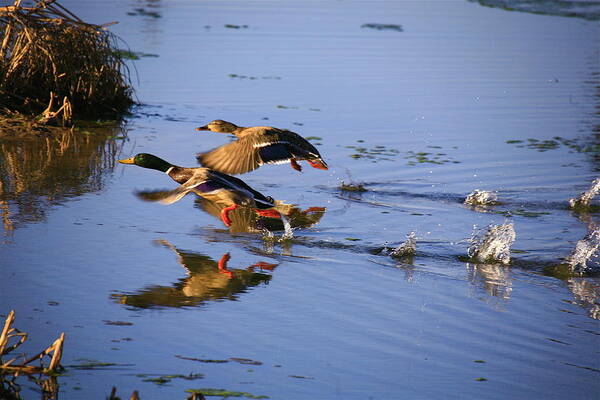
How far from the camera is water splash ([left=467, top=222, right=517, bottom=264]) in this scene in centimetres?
Answer: 665

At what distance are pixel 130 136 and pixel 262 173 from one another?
1875 mm

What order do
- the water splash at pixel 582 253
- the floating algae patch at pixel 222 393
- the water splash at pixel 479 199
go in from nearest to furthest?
the floating algae patch at pixel 222 393 < the water splash at pixel 582 253 < the water splash at pixel 479 199

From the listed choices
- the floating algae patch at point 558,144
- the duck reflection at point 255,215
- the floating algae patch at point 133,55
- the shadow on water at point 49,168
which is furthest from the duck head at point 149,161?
the floating algae patch at point 133,55

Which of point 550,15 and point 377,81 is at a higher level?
point 550,15

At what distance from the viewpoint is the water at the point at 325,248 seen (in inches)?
184

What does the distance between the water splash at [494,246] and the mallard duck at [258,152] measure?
7.75 feet

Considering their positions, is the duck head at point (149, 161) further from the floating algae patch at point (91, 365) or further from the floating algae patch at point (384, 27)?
the floating algae patch at point (384, 27)

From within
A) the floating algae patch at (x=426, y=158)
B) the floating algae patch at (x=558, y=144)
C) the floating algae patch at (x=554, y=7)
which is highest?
the floating algae patch at (x=554, y=7)

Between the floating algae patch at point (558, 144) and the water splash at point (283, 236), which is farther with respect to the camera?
the floating algae patch at point (558, 144)

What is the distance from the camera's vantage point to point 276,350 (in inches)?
189

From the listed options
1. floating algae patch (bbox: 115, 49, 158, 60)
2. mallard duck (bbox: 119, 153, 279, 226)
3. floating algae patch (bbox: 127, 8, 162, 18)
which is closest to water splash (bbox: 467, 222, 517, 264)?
mallard duck (bbox: 119, 153, 279, 226)

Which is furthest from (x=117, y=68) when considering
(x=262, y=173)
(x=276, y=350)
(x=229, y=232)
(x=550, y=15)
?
(x=550, y=15)

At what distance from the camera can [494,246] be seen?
6.65 metres

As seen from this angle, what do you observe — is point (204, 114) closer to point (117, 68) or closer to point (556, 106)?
point (117, 68)
